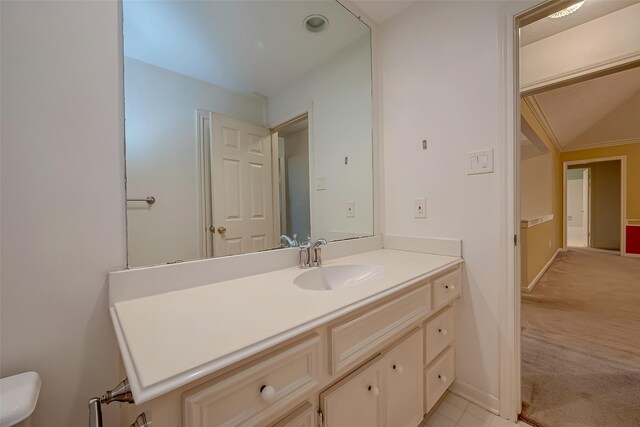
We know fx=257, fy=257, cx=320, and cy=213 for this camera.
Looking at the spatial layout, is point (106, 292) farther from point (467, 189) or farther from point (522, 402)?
point (522, 402)

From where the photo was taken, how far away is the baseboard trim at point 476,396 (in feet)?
4.30

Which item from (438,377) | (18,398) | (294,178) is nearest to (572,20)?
(294,178)

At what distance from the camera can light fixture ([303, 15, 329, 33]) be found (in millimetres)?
1442

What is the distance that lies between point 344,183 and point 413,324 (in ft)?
3.04

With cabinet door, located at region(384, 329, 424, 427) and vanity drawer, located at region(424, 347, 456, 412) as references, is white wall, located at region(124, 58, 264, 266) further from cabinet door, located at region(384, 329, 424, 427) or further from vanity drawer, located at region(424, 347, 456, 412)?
vanity drawer, located at region(424, 347, 456, 412)

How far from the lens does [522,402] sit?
137 cm

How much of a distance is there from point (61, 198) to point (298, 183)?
0.93 metres

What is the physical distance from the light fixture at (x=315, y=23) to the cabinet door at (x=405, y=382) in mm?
1664

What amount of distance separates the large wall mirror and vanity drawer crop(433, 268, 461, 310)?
1.89ft

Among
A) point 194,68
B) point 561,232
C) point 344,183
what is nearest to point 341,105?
point 344,183

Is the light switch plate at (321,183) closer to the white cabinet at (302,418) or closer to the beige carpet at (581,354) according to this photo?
the white cabinet at (302,418)

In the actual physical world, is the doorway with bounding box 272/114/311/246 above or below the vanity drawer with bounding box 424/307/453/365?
above

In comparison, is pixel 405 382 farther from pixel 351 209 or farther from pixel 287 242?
pixel 351 209

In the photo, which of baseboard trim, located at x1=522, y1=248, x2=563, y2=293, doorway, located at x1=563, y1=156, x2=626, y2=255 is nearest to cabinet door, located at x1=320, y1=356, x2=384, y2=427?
baseboard trim, located at x1=522, y1=248, x2=563, y2=293
